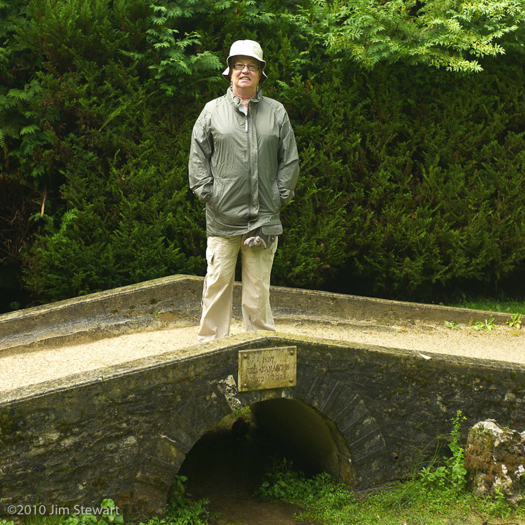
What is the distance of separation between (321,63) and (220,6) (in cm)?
135

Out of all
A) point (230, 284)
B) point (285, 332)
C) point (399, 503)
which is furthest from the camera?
point (285, 332)

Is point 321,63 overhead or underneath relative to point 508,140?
overhead

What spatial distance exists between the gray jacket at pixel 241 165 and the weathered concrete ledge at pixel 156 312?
4.70 ft

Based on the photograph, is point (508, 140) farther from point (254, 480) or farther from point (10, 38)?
point (10, 38)

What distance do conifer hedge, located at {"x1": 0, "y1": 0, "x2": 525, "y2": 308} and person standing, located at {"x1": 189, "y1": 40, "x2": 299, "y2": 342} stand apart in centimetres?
159

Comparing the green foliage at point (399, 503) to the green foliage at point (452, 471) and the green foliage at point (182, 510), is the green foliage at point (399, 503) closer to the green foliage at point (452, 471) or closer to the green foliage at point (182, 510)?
the green foliage at point (452, 471)

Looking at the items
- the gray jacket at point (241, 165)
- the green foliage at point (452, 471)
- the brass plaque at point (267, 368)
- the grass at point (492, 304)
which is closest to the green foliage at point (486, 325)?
the grass at point (492, 304)

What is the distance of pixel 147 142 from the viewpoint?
648cm

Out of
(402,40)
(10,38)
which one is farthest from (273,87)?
(10,38)

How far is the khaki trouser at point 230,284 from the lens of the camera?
500cm

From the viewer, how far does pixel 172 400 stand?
3953 mm

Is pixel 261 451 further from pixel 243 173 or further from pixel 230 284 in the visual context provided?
pixel 243 173

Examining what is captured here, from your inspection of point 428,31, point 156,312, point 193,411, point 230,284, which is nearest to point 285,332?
point 230,284

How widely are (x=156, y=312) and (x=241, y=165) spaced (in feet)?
6.56
